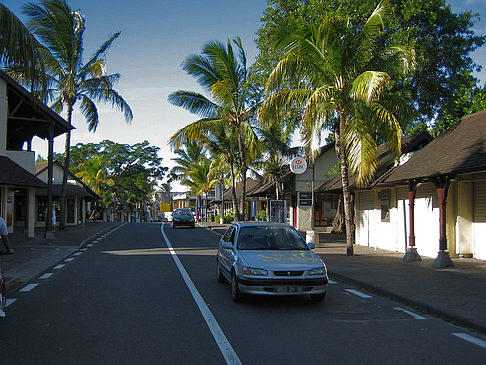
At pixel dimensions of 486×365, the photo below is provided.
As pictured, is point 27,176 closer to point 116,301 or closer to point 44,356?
point 116,301

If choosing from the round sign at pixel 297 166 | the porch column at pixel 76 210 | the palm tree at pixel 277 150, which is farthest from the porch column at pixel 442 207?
the porch column at pixel 76 210

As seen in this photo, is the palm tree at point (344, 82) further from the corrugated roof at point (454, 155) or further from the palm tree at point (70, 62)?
the palm tree at point (70, 62)

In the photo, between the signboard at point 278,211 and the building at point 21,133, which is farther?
the signboard at point 278,211

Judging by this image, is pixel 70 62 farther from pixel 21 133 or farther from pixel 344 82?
pixel 344 82

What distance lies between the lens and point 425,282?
10.2 m

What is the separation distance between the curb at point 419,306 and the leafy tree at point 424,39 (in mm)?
14791

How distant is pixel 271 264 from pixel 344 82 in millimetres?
9324

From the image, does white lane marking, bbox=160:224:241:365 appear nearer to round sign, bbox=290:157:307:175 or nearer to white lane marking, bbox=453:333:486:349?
white lane marking, bbox=453:333:486:349

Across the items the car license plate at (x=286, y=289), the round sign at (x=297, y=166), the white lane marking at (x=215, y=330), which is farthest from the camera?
the round sign at (x=297, y=166)

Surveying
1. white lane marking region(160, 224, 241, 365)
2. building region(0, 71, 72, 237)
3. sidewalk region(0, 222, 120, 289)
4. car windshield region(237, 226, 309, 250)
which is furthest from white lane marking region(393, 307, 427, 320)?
building region(0, 71, 72, 237)

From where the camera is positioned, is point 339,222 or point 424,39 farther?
point 339,222

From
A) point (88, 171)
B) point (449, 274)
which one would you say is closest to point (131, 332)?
point (449, 274)

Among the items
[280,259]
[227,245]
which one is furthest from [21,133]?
[280,259]

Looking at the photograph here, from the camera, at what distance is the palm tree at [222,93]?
23266 mm
